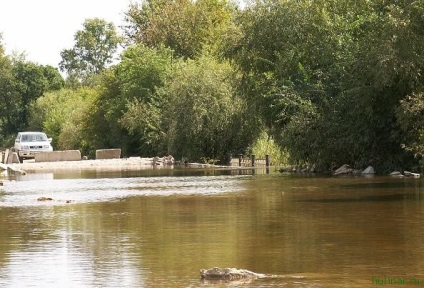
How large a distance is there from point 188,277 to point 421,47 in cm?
2210

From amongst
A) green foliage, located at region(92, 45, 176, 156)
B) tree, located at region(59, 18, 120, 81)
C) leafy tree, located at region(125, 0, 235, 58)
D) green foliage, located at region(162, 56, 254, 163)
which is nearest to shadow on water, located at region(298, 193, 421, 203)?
green foliage, located at region(162, 56, 254, 163)

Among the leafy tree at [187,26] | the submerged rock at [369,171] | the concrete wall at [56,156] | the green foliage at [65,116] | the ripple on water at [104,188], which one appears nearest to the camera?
the ripple on water at [104,188]

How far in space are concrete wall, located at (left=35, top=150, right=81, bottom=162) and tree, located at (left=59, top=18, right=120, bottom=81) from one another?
79.5m

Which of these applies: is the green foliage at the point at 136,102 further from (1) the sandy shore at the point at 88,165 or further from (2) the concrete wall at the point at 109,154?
(1) the sandy shore at the point at 88,165

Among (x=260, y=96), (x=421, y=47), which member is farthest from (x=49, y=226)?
(x=260, y=96)

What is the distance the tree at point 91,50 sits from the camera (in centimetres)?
14512

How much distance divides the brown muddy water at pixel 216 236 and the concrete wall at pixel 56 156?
111ft

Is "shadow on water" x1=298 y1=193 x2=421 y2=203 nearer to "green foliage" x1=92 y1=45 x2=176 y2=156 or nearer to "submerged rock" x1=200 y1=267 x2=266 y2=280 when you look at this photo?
"submerged rock" x1=200 y1=267 x2=266 y2=280

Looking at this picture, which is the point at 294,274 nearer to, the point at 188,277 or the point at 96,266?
the point at 188,277

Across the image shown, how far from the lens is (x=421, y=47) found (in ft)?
107

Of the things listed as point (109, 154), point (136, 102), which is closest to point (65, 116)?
point (109, 154)

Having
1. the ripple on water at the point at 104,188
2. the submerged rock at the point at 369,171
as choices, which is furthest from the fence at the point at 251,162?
the submerged rock at the point at 369,171

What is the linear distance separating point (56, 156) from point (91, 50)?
83.8 m

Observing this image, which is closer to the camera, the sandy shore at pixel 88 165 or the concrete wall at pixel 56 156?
the sandy shore at pixel 88 165
